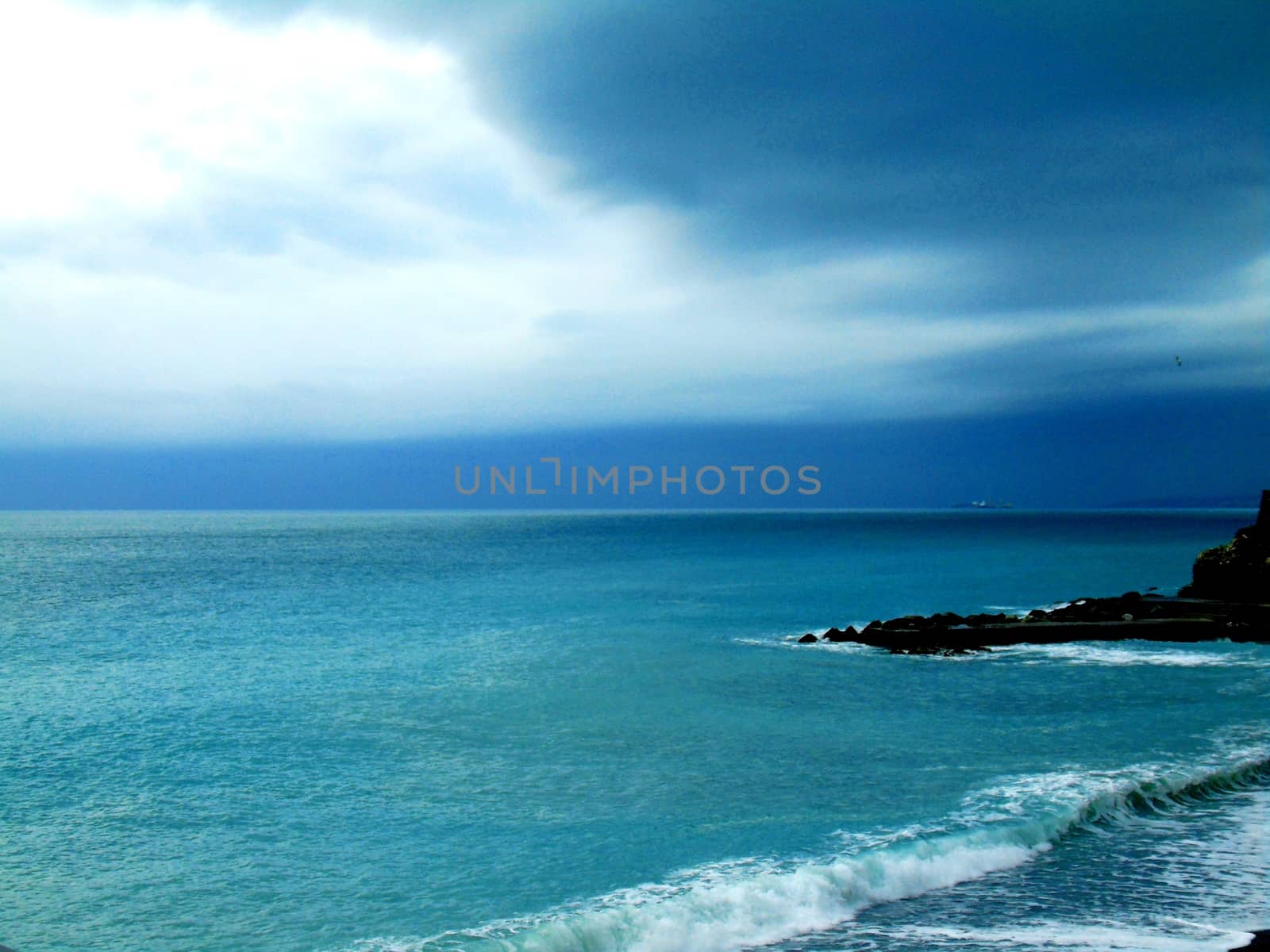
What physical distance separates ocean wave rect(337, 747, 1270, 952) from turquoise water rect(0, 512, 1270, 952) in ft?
0.16

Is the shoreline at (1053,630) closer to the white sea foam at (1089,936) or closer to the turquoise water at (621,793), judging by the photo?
the turquoise water at (621,793)

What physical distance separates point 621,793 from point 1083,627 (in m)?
26.6

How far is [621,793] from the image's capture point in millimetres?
15016

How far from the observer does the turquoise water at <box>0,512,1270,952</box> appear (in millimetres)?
10398

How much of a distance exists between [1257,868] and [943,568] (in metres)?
70.7

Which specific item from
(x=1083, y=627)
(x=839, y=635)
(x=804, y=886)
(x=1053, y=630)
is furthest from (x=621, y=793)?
(x=1083, y=627)

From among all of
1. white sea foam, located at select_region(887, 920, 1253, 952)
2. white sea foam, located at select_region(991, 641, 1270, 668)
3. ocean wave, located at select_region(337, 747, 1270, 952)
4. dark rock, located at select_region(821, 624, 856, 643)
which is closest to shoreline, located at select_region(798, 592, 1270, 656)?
dark rock, located at select_region(821, 624, 856, 643)

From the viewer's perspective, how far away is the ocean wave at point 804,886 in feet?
32.8

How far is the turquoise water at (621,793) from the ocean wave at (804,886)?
48mm

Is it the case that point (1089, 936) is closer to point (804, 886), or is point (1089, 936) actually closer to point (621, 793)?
point (804, 886)

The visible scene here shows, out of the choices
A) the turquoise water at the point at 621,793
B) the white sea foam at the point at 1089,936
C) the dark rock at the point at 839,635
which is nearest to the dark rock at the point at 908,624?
the dark rock at the point at 839,635

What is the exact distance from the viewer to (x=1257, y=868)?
37.0 ft

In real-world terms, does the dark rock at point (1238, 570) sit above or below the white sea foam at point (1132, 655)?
above

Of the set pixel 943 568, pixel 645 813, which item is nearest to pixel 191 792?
pixel 645 813
